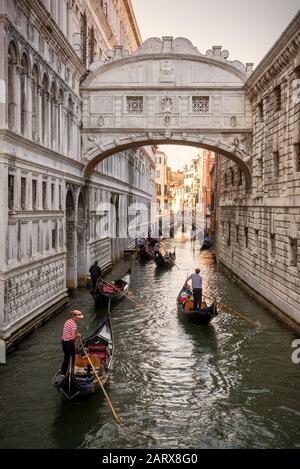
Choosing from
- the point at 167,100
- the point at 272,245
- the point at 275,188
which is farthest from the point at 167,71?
the point at 272,245

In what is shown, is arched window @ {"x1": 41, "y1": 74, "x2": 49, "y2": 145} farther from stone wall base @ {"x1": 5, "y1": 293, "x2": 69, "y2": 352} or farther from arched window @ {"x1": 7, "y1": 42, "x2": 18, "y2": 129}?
stone wall base @ {"x1": 5, "y1": 293, "x2": 69, "y2": 352}

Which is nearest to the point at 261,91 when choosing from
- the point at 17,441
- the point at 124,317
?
the point at 124,317

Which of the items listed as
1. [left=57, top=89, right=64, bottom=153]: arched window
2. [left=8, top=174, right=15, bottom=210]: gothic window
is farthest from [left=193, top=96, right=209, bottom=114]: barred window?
[left=8, top=174, right=15, bottom=210]: gothic window

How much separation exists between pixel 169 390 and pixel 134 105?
12.0m

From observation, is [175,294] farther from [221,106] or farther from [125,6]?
[125,6]

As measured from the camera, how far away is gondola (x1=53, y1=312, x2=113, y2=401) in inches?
336

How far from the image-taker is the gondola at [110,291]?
1638 cm

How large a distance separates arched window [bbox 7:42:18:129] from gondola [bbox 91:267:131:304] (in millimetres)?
6452

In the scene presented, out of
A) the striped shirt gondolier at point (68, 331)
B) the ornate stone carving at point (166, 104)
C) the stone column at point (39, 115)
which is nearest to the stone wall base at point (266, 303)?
the striped shirt gondolier at point (68, 331)

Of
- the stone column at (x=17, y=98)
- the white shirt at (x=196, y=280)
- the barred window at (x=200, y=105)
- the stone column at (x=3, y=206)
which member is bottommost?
the white shirt at (x=196, y=280)

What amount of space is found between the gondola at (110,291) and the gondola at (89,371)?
4.95 meters

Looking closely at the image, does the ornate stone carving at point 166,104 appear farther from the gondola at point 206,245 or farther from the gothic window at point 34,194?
the gondola at point 206,245

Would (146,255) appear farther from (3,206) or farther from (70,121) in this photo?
(3,206)

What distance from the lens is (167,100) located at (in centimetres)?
1905
